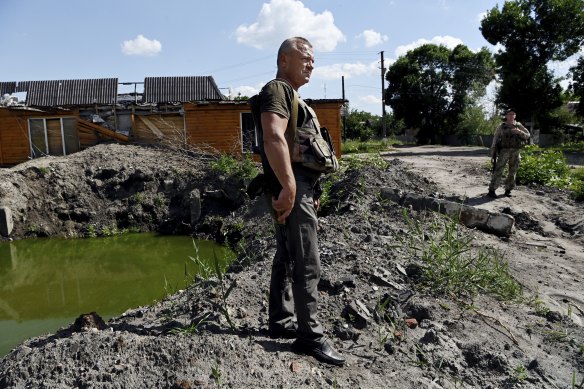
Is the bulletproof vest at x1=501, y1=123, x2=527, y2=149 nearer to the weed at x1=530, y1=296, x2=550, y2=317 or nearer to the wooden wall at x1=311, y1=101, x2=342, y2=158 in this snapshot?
the weed at x1=530, y1=296, x2=550, y2=317

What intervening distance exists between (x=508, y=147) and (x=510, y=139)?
0.47 feet

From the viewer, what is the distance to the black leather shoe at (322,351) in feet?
8.55

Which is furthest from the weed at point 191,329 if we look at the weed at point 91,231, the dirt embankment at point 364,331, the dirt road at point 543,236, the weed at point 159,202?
the weed at point 159,202

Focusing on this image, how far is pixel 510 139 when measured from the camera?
26.5 feet

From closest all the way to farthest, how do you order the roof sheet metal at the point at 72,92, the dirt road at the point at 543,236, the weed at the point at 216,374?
the weed at the point at 216,374, the dirt road at the point at 543,236, the roof sheet metal at the point at 72,92

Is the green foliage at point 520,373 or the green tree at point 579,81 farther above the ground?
the green tree at point 579,81

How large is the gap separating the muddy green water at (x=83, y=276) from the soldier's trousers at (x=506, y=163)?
502cm

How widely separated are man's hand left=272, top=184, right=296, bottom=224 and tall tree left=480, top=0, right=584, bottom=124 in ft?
72.5

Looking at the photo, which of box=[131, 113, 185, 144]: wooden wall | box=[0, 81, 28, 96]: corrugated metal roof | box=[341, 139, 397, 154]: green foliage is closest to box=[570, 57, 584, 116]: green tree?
box=[341, 139, 397, 154]: green foliage

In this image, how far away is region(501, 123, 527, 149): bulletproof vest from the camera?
26.4 feet

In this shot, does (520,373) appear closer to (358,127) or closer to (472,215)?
(472,215)

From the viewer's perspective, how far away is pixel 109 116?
16281mm

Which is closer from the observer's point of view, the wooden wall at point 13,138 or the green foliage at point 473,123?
the wooden wall at point 13,138

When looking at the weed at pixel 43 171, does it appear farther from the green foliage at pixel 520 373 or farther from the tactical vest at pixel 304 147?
the green foliage at pixel 520 373
